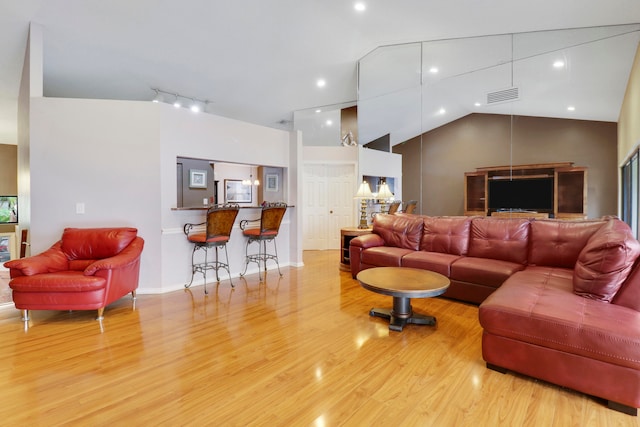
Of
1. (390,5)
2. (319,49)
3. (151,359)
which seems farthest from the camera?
(319,49)

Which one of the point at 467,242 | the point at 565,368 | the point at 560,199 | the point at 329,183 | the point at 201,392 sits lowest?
the point at 201,392

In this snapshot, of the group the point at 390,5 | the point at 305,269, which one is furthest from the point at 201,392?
the point at 390,5

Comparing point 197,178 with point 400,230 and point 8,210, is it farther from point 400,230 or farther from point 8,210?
point 8,210

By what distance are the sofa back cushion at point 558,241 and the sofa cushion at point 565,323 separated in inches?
42.4

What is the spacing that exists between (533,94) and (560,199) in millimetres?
1509

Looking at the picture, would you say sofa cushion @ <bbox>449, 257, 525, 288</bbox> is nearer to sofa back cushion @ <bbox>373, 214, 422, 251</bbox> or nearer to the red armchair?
sofa back cushion @ <bbox>373, 214, 422, 251</bbox>

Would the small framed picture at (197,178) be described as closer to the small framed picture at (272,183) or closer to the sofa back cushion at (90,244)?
the small framed picture at (272,183)

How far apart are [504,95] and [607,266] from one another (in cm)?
325

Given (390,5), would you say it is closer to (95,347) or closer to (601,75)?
(601,75)

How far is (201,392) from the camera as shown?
199 centimetres

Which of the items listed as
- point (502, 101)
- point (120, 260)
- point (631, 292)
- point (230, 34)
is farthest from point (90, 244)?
point (502, 101)

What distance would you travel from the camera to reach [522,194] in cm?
447

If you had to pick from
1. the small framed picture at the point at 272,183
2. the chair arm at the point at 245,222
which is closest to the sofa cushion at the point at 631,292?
the chair arm at the point at 245,222

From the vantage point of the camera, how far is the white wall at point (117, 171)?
148 inches
